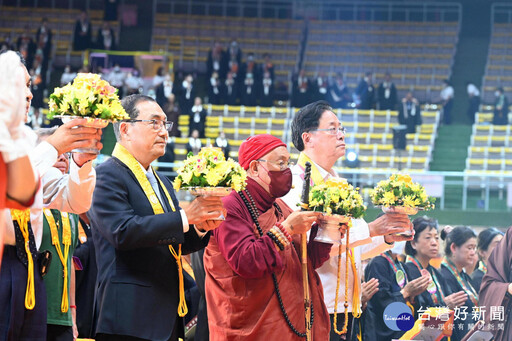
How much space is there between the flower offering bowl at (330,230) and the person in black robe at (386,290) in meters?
1.79

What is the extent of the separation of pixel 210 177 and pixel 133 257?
576 millimetres

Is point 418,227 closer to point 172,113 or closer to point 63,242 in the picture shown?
point 63,242

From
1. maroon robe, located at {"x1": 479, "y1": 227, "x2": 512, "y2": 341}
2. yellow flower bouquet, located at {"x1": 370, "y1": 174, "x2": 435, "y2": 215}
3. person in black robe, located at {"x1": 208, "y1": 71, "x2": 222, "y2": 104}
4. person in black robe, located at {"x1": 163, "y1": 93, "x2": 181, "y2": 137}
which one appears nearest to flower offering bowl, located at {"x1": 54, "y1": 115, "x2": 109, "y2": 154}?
yellow flower bouquet, located at {"x1": 370, "y1": 174, "x2": 435, "y2": 215}

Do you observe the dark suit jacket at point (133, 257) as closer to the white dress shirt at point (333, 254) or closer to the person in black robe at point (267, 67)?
the white dress shirt at point (333, 254)

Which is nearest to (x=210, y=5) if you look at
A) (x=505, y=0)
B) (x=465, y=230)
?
(x=505, y=0)

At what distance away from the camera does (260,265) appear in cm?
364

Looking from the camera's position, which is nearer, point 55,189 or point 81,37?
point 55,189

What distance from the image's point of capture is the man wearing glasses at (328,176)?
4.41 metres

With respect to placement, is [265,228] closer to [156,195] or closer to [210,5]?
[156,195]

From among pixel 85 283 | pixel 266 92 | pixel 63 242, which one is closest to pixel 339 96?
pixel 266 92

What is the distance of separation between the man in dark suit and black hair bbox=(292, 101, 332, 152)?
43.5 inches

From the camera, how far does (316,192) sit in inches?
157

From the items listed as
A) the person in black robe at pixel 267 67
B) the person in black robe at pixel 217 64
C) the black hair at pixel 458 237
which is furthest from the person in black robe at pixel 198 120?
the black hair at pixel 458 237

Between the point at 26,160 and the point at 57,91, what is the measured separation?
3.70ft
